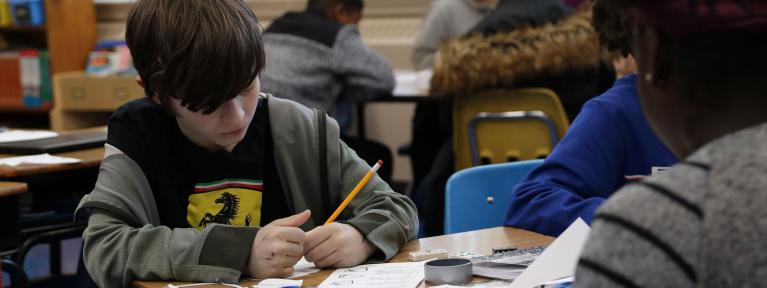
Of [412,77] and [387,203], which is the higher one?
[387,203]

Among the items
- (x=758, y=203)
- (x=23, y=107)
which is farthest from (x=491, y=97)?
(x=23, y=107)

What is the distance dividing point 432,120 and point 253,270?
3276 mm

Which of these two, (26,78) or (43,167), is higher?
(43,167)

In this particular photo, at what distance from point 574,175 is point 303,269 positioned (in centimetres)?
51

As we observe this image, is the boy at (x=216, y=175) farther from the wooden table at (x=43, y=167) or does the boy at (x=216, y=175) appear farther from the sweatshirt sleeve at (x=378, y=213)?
the wooden table at (x=43, y=167)

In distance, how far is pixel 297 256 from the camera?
143cm

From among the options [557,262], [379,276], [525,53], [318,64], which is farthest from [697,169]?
[318,64]

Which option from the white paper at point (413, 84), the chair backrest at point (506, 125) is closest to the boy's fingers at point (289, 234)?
the chair backrest at point (506, 125)

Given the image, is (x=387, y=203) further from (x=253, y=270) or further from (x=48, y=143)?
(x=48, y=143)

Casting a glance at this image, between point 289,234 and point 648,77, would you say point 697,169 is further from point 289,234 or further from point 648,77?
point 289,234

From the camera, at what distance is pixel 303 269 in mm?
1482

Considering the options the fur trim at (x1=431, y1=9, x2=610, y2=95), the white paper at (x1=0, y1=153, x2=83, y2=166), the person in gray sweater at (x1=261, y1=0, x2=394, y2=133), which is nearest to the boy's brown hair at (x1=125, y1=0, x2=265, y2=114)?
the white paper at (x1=0, y1=153, x2=83, y2=166)

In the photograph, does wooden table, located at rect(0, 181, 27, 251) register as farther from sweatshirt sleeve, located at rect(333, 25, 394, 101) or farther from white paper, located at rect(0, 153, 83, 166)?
sweatshirt sleeve, located at rect(333, 25, 394, 101)

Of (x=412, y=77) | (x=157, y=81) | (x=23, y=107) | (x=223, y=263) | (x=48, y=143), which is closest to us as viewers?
(x=223, y=263)
